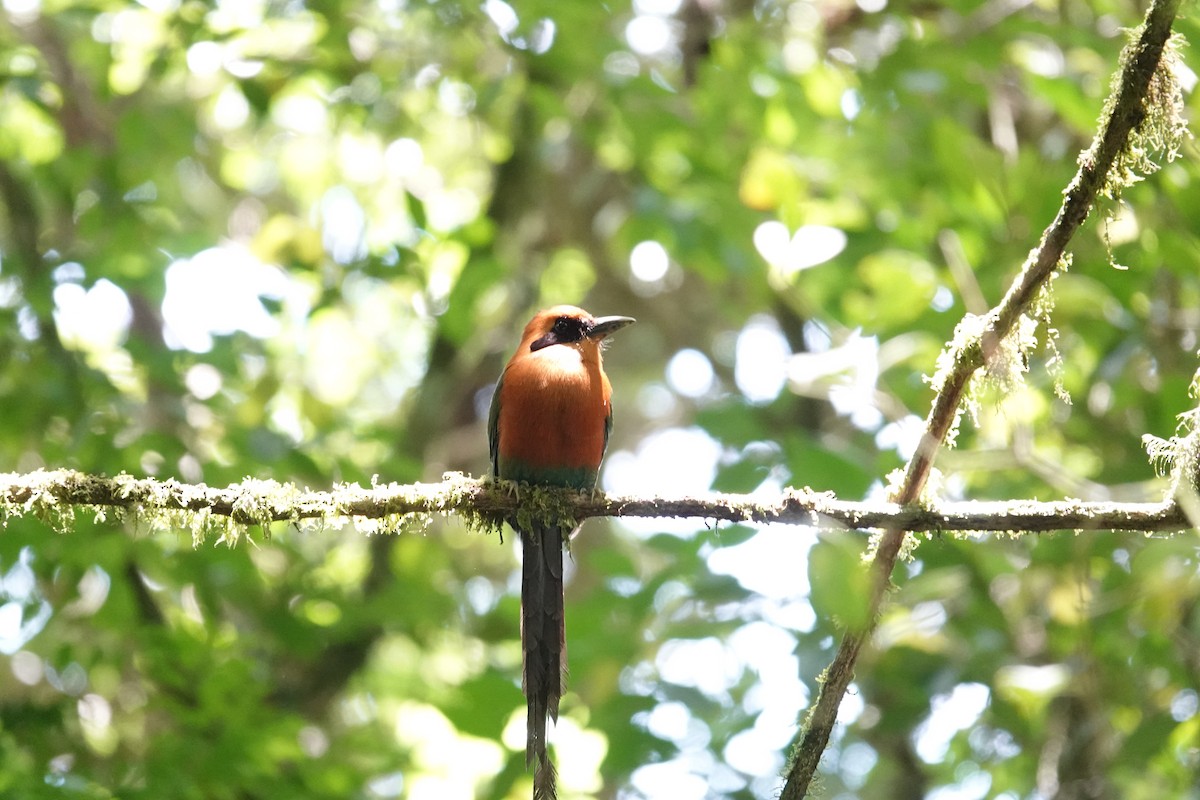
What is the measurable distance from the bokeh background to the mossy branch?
744mm

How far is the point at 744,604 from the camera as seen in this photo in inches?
162

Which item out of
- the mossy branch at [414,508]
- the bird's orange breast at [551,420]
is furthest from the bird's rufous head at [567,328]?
the mossy branch at [414,508]

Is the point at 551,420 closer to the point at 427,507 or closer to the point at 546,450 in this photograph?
the point at 546,450

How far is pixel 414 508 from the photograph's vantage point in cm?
280

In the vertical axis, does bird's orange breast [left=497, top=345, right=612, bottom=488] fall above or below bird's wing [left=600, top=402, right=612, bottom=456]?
below

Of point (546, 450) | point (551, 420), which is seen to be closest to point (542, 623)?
point (546, 450)

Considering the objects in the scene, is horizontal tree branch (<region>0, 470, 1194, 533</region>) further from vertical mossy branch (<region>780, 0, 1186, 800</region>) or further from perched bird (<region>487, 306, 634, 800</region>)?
perched bird (<region>487, 306, 634, 800</region>)

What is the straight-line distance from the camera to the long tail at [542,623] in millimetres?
3453

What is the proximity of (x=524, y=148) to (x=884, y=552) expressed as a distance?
4.43 m

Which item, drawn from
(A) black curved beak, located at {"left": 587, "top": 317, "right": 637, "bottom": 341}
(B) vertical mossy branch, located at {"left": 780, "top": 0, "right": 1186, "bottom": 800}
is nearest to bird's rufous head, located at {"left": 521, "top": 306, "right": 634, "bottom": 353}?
(A) black curved beak, located at {"left": 587, "top": 317, "right": 637, "bottom": 341}

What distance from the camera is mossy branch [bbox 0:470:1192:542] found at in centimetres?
236

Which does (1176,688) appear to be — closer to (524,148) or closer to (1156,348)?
(1156,348)

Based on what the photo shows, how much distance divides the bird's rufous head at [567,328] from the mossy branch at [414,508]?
4.65 feet

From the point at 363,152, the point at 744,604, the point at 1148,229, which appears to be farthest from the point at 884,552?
the point at 363,152
